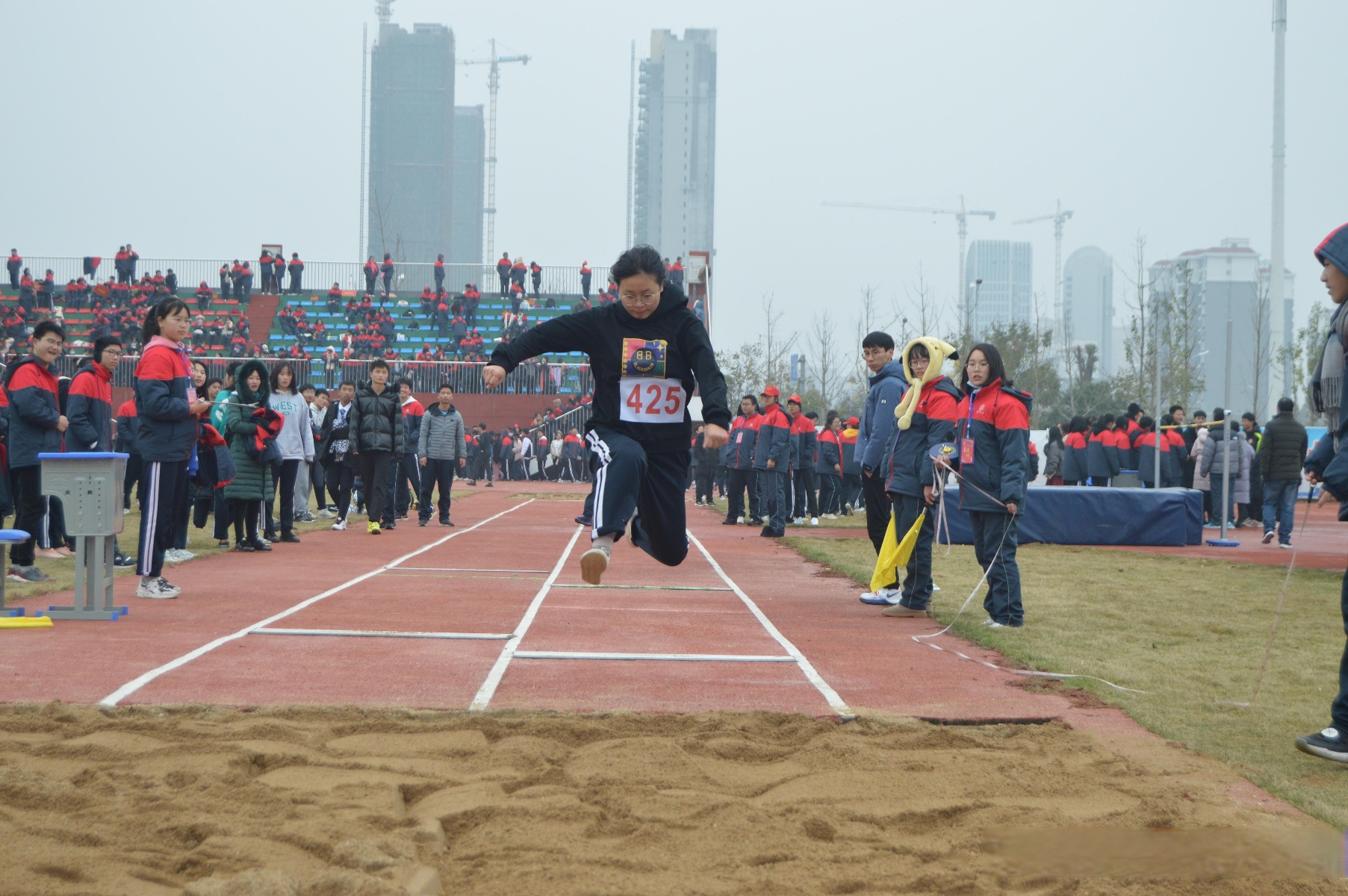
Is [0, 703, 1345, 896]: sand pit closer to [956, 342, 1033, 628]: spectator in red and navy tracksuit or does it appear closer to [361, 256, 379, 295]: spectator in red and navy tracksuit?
[956, 342, 1033, 628]: spectator in red and navy tracksuit

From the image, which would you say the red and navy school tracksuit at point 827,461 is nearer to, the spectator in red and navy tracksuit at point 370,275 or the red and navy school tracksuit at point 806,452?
the red and navy school tracksuit at point 806,452

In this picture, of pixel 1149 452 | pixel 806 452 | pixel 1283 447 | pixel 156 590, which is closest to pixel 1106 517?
pixel 1283 447

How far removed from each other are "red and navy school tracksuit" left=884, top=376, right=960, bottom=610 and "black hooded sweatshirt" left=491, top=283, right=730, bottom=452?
2.81 m

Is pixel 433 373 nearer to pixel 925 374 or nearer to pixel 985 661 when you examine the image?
pixel 925 374

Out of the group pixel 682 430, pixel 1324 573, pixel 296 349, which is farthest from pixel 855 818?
pixel 296 349

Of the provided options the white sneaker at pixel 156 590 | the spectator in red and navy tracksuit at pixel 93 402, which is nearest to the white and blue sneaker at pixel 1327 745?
the white sneaker at pixel 156 590

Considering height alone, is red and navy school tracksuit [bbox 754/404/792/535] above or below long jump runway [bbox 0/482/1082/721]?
above

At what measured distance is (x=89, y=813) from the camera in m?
3.62

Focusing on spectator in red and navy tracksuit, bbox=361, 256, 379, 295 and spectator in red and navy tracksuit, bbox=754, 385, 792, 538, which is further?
spectator in red and navy tracksuit, bbox=361, 256, 379, 295

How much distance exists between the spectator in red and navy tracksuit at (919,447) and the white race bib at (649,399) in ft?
9.53

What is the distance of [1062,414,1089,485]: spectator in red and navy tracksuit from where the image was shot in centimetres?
2153

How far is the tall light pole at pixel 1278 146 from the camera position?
2236 cm

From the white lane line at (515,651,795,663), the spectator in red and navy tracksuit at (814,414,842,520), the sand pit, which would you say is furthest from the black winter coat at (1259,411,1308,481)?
the sand pit

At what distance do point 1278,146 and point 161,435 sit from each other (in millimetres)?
22489
